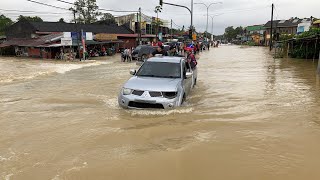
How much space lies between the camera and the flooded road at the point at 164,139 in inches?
195

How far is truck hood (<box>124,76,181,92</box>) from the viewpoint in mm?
8031

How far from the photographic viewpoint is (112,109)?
355 inches

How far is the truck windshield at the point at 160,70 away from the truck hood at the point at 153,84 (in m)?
0.38

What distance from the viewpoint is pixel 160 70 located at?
30.5 ft

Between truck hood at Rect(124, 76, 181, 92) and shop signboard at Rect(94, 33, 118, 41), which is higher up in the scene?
shop signboard at Rect(94, 33, 118, 41)

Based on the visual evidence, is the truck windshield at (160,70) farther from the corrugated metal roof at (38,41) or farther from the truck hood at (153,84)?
the corrugated metal roof at (38,41)

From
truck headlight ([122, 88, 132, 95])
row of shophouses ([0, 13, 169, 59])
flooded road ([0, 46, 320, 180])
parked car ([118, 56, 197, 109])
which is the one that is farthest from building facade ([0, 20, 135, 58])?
truck headlight ([122, 88, 132, 95])

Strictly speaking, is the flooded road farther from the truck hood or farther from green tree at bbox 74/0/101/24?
green tree at bbox 74/0/101/24

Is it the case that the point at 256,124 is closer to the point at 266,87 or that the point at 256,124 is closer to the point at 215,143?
the point at 215,143

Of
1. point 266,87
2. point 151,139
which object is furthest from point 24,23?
point 151,139

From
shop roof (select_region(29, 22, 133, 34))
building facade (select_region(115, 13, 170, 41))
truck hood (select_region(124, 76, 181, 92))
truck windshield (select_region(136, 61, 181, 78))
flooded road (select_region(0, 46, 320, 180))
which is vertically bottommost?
flooded road (select_region(0, 46, 320, 180))

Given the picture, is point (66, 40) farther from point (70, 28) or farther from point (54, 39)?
point (70, 28)

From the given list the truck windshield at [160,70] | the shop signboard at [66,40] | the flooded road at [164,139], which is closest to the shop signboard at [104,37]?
the shop signboard at [66,40]

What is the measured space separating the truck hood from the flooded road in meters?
0.61
